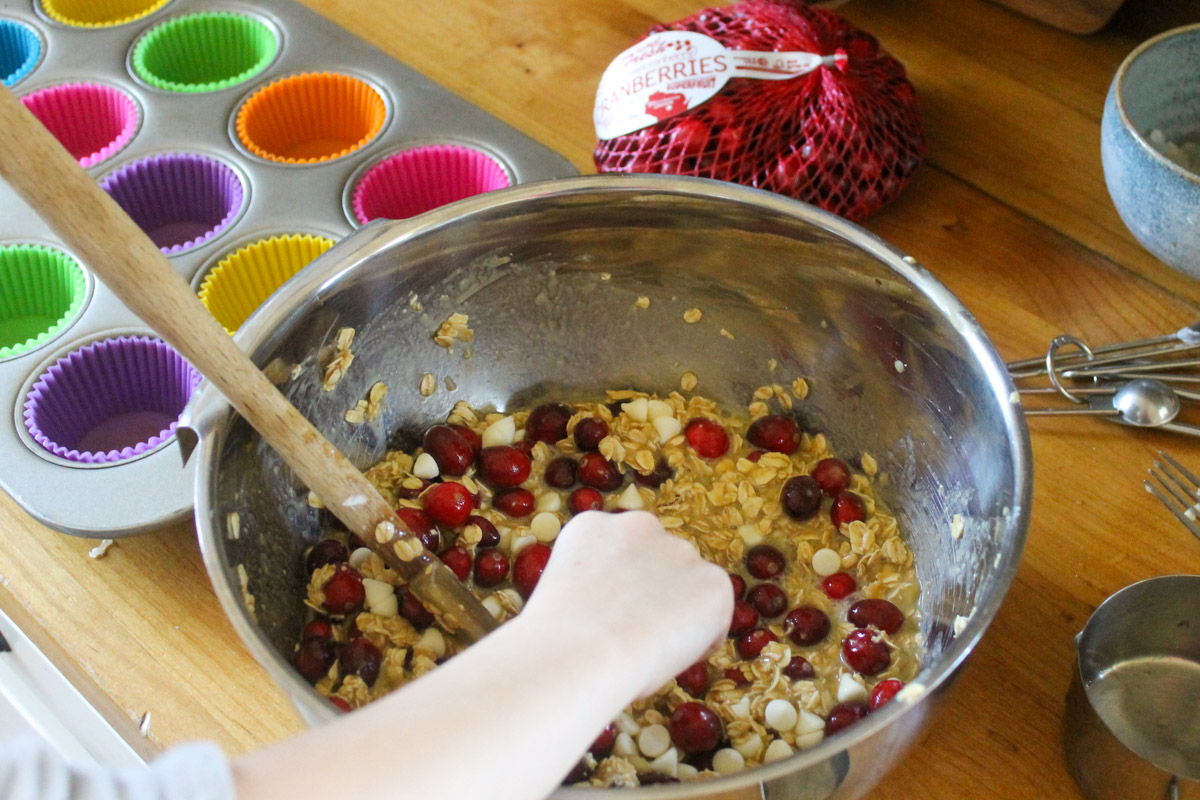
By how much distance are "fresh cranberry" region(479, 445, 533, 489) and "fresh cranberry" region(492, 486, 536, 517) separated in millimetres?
11

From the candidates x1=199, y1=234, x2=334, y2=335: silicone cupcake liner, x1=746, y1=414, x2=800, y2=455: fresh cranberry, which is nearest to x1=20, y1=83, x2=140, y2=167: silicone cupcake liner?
x1=199, y1=234, x2=334, y2=335: silicone cupcake liner

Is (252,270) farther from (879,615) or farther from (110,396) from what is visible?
(879,615)

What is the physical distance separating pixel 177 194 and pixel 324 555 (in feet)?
1.75

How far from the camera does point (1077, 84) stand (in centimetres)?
116

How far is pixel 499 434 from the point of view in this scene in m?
0.86

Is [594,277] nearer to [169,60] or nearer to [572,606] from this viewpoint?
[572,606]

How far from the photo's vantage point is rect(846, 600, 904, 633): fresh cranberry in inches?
29.2

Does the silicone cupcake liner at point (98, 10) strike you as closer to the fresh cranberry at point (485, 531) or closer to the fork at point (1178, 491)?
the fresh cranberry at point (485, 531)

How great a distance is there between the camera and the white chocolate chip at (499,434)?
863 mm

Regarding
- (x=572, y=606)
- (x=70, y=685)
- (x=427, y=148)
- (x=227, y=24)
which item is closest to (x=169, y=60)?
(x=227, y=24)

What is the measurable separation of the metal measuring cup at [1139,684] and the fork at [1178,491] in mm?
118

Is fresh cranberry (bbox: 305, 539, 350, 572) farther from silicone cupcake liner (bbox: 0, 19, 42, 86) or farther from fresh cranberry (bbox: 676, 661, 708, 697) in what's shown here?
silicone cupcake liner (bbox: 0, 19, 42, 86)

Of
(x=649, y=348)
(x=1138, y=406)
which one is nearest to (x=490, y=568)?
(x=649, y=348)

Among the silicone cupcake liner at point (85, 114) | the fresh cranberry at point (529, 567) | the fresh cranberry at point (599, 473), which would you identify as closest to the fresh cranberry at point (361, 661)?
the fresh cranberry at point (529, 567)
